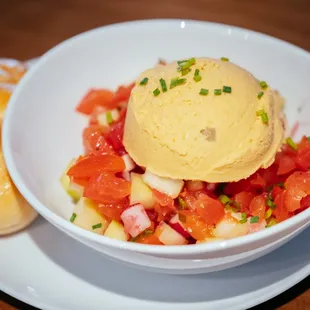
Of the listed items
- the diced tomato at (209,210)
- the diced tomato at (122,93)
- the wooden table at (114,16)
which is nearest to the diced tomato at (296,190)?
the diced tomato at (209,210)

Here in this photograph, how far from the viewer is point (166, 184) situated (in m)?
1.80

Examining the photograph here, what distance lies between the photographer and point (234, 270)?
1751mm

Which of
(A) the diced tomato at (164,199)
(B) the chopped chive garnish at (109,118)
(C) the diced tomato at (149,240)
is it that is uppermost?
(A) the diced tomato at (164,199)

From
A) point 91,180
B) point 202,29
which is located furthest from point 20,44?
point 91,180

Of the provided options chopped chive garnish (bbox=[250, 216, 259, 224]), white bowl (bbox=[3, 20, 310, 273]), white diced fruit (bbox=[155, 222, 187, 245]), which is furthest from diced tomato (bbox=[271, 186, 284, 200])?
white diced fruit (bbox=[155, 222, 187, 245])

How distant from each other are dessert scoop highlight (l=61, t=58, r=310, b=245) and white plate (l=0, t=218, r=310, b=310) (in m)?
0.11

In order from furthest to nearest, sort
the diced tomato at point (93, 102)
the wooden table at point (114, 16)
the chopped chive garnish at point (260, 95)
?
the wooden table at point (114, 16) → the diced tomato at point (93, 102) → the chopped chive garnish at point (260, 95)

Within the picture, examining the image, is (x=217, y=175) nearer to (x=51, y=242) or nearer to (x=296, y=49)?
(x=51, y=242)

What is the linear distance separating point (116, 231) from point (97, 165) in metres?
0.23

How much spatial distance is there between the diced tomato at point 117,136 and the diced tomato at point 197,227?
1.33 ft

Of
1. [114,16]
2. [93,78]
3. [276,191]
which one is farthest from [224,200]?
[114,16]

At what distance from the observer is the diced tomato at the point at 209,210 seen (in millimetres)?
1733

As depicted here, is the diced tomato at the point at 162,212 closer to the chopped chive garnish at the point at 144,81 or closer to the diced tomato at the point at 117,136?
the diced tomato at the point at 117,136

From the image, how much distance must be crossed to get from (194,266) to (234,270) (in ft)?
0.73
